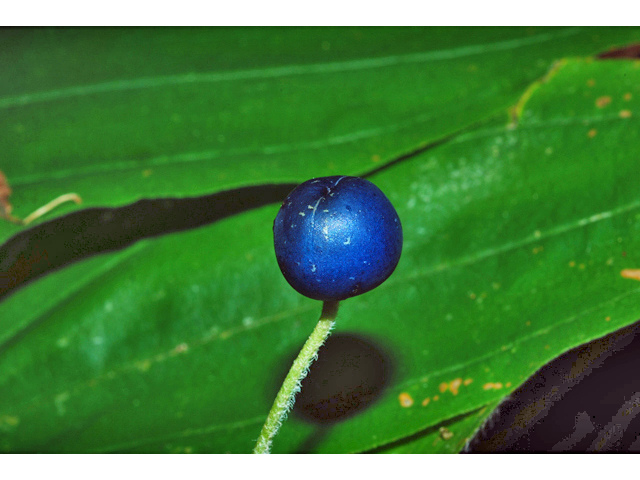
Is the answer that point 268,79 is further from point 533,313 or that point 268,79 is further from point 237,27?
point 533,313

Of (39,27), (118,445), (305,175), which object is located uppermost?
(39,27)

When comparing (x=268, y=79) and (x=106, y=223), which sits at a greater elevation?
(x=268, y=79)

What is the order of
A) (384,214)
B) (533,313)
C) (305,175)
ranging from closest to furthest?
(384,214) → (533,313) → (305,175)

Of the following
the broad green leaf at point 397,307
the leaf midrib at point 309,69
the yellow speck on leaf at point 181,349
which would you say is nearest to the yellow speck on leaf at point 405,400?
the broad green leaf at point 397,307

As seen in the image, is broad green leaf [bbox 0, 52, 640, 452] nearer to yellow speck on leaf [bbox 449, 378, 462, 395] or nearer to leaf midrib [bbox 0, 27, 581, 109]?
yellow speck on leaf [bbox 449, 378, 462, 395]

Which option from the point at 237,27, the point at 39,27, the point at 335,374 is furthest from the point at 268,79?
the point at 335,374

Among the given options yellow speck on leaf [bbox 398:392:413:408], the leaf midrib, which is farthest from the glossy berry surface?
→ the leaf midrib

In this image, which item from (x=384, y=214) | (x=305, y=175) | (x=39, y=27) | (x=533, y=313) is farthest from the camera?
(x=39, y=27)

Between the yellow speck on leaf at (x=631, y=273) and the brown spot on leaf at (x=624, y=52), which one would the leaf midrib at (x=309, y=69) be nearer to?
the brown spot on leaf at (x=624, y=52)
